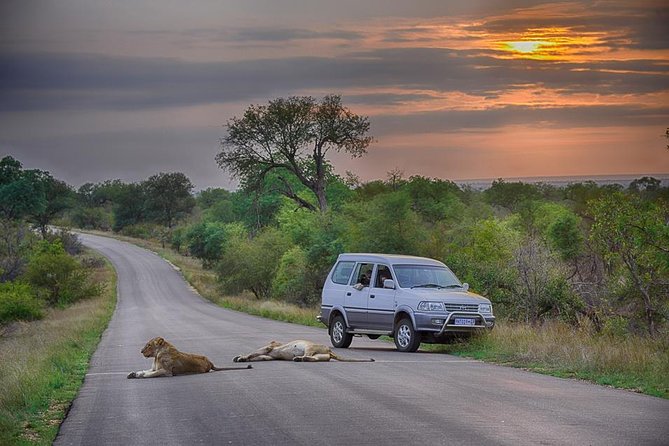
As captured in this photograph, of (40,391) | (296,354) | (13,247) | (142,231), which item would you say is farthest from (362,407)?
(142,231)

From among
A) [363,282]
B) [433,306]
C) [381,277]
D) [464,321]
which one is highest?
[381,277]

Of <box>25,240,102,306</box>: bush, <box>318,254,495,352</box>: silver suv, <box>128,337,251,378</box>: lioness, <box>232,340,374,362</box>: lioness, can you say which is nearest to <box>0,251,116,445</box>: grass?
<box>128,337,251,378</box>: lioness

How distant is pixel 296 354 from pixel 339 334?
4051 mm

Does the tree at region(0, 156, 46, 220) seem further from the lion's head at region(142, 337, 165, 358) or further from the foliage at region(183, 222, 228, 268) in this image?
the lion's head at region(142, 337, 165, 358)

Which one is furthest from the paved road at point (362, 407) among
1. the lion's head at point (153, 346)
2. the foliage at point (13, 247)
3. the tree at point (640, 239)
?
the foliage at point (13, 247)

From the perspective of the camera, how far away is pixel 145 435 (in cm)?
1062

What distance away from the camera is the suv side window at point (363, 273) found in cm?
2262

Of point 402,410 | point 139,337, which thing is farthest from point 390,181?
point 402,410

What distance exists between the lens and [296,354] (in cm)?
1908

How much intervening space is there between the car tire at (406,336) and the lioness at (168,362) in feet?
17.7

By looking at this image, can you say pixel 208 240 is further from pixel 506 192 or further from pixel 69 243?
pixel 506 192

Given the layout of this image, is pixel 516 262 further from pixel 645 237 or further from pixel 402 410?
pixel 402 410

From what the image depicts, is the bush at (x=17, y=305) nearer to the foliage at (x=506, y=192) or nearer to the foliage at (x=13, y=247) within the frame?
the foliage at (x=13, y=247)

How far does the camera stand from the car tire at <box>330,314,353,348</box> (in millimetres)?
22814
